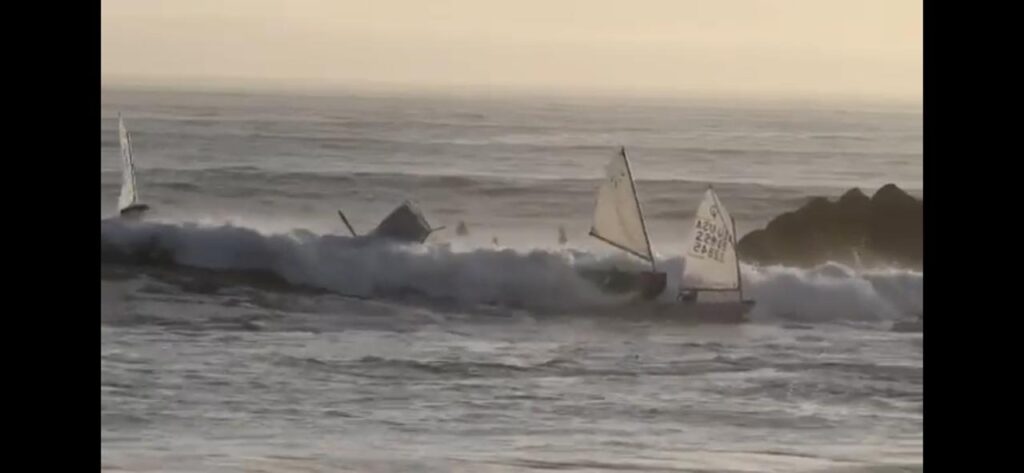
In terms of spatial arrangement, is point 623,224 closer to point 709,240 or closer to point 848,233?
point 709,240

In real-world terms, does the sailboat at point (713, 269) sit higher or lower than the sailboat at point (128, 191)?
lower

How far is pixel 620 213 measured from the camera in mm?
2670

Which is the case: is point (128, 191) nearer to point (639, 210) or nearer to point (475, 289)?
point (475, 289)

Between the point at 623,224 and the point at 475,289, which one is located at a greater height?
the point at 623,224

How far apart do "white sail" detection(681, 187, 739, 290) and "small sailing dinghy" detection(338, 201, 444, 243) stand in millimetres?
517

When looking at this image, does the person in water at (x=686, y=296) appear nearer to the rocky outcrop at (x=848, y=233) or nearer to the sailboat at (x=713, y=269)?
the sailboat at (x=713, y=269)

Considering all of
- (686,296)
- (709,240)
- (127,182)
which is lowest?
(686,296)

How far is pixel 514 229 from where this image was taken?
2695mm

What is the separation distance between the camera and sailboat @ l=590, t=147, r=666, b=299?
8.75 ft

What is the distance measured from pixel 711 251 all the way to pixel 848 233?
0.30m

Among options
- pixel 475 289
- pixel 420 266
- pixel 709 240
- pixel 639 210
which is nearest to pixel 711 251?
pixel 709 240

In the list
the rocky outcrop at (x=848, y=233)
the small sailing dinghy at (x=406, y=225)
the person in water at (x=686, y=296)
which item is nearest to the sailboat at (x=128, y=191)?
the small sailing dinghy at (x=406, y=225)

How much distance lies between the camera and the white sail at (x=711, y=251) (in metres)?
2.68

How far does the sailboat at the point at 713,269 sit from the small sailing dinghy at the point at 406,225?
1.70 feet
